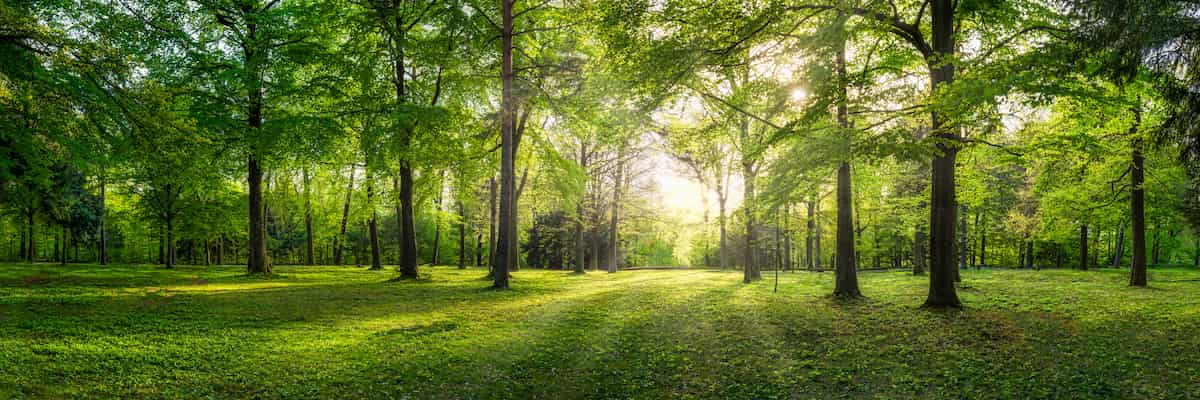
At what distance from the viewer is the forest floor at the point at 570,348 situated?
6.22 metres

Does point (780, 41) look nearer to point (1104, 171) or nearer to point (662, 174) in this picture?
point (1104, 171)

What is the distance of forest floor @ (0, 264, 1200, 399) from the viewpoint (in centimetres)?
622

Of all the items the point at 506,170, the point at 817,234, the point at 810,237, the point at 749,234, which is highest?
the point at 506,170

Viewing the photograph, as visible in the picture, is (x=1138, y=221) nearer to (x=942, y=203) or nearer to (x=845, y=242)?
(x=845, y=242)

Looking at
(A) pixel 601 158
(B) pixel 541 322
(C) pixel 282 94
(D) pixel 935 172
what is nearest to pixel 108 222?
(C) pixel 282 94

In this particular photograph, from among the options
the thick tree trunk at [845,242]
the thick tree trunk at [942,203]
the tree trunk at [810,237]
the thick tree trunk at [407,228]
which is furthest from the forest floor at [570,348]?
the tree trunk at [810,237]

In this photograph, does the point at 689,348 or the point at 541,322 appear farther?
the point at 541,322

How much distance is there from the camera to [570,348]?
8.46 meters

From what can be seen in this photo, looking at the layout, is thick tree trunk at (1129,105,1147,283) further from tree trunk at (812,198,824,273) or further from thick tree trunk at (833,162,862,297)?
thick tree trunk at (833,162,862,297)

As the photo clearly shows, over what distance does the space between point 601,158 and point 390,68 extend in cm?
1591

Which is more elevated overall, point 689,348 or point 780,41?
point 780,41

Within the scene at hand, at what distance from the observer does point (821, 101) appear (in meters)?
10.0

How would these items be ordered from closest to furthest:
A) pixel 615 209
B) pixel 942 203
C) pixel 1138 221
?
1. pixel 942 203
2. pixel 1138 221
3. pixel 615 209

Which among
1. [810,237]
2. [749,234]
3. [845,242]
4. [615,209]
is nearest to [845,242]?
[845,242]
